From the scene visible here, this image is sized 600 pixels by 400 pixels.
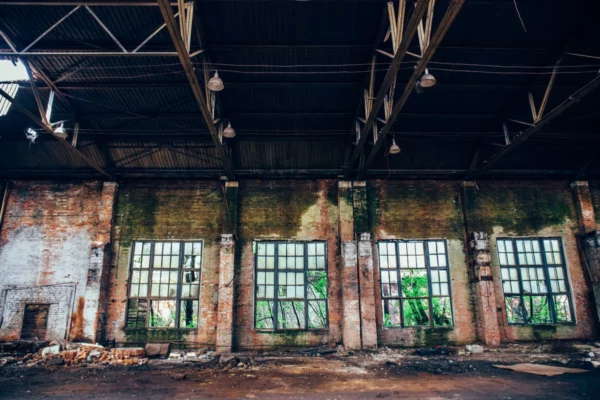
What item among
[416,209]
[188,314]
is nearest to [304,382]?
[188,314]

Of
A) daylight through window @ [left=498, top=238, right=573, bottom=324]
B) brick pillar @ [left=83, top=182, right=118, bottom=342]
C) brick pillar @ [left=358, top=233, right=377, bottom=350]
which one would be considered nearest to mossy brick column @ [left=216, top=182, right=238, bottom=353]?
brick pillar @ [left=83, top=182, right=118, bottom=342]

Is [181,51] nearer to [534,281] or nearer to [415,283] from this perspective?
[415,283]

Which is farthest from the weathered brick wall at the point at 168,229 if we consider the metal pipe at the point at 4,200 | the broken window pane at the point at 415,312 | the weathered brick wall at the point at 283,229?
the broken window pane at the point at 415,312

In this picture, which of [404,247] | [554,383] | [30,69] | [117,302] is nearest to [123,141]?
[30,69]

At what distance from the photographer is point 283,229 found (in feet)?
44.5

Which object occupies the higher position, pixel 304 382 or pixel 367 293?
pixel 367 293

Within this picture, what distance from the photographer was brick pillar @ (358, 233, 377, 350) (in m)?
12.2

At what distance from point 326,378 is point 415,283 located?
5.44 metres

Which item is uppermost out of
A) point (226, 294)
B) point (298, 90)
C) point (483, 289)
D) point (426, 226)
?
point (298, 90)

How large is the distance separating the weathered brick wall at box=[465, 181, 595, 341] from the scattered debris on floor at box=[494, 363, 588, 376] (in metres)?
3.10

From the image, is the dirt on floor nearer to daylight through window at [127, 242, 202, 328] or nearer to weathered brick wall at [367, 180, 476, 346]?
weathered brick wall at [367, 180, 476, 346]

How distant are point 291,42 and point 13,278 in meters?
11.7

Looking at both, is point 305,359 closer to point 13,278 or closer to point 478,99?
point 478,99

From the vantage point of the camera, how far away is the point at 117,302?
1278 cm
